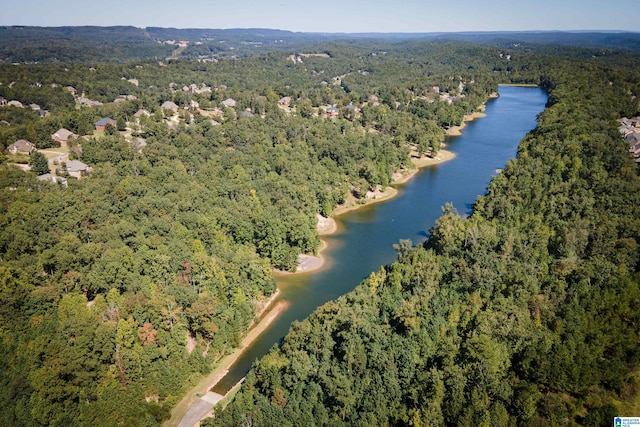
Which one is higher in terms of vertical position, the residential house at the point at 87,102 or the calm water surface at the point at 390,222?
the residential house at the point at 87,102

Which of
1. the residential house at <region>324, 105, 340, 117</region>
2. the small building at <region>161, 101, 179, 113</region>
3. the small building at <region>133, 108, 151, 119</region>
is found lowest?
the residential house at <region>324, 105, 340, 117</region>

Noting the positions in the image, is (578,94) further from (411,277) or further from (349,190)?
(411,277)

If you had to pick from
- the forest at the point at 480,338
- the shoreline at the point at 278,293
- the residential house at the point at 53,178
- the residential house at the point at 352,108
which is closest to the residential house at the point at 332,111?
the residential house at the point at 352,108

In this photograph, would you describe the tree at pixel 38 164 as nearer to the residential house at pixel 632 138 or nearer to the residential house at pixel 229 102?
the residential house at pixel 229 102

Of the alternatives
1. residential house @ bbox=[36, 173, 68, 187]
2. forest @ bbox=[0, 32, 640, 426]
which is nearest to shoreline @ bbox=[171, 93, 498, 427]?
forest @ bbox=[0, 32, 640, 426]

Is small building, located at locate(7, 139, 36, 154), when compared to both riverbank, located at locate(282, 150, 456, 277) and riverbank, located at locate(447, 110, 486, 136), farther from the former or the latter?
riverbank, located at locate(447, 110, 486, 136)

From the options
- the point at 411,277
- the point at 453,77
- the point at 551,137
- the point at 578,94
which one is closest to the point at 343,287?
the point at 411,277
